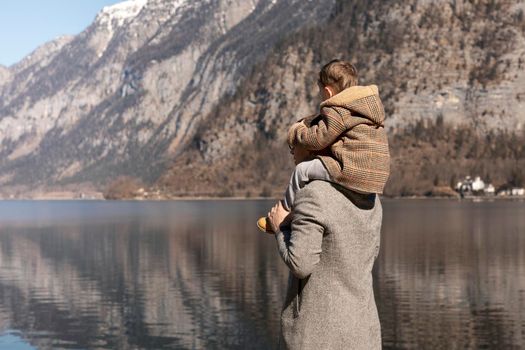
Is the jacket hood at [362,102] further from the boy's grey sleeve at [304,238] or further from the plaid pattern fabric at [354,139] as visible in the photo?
the boy's grey sleeve at [304,238]

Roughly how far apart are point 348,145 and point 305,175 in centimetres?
38

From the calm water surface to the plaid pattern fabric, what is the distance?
2954 centimetres

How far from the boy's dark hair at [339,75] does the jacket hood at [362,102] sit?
0.18 m

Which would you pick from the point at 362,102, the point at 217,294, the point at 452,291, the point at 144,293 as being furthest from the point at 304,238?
the point at 144,293

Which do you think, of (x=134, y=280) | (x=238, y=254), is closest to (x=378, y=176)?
(x=134, y=280)

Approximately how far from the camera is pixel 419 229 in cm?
10738

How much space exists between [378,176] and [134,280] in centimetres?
5346

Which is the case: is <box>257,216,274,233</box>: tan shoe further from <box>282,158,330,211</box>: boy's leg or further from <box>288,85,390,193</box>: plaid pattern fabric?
<box>288,85,390,193</box>: plaid pattern fabric

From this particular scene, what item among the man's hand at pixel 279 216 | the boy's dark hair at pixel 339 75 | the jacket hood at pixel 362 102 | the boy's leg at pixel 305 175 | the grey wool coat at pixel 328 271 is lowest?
the grey wool coat at pixel 328 271

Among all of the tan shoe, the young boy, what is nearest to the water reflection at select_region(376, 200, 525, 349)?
the tan shoe

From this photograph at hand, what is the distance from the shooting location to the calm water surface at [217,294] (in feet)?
126

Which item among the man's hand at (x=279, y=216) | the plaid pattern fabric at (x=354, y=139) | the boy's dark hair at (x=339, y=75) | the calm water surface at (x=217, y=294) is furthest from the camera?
the calm water surface at (x=217, y=294)

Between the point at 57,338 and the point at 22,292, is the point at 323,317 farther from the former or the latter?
the point at 22,292

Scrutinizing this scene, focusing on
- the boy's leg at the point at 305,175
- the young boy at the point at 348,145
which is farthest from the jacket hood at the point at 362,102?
the boy's leg at the point at 305,175
